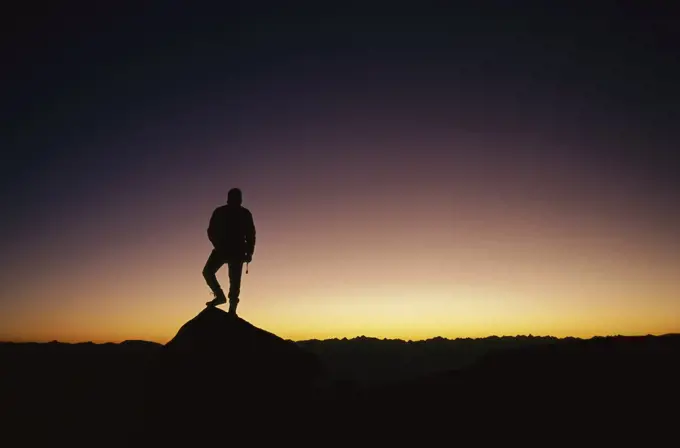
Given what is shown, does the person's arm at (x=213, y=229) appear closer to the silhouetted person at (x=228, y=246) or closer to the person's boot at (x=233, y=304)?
the silhouetted person at (x=228, y=246)

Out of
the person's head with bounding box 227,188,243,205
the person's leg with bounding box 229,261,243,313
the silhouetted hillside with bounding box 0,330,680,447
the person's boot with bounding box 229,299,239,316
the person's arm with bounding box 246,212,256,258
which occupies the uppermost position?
the person's head with bounding box 227,188,243,205

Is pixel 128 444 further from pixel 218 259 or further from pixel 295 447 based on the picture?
pixel 218 259

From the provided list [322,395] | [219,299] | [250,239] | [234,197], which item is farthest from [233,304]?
[322,395]

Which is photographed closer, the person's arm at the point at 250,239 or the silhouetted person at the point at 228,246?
the silhouetted person at the point at 228,246

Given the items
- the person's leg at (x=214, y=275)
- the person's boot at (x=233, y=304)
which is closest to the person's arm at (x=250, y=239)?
the person's leg at (x=214, y=275)

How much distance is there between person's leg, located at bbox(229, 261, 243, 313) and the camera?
1564 centimetres

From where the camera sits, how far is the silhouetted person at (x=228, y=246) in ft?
51.3

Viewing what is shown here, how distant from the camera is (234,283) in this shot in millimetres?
15672

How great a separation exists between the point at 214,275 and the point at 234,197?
2.50 metres

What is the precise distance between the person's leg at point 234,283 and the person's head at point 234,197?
6.18ft

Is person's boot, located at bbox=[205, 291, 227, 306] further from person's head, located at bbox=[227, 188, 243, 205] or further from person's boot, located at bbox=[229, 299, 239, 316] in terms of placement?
person's head, located at bbox=[227, 188, 243, 205]

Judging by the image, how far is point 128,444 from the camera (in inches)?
471

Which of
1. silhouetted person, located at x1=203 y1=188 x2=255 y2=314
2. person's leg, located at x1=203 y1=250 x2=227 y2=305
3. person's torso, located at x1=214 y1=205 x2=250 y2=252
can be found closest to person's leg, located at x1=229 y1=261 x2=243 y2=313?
silhouetted person, located at x1=203 y1=188 x2=255 y2=314

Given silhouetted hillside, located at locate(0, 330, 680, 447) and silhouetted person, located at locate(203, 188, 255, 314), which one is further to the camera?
silhouetted person, located at locate(203, 188, 255, 314)
